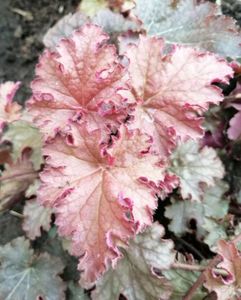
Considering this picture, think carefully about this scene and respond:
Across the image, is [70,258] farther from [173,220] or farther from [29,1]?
[29,1]

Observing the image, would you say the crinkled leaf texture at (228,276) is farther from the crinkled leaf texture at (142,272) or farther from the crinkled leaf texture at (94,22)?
the crinkled leaf texture at (94,22)

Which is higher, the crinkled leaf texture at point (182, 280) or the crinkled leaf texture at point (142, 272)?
the crinkled leaf texture at point (142, 272)

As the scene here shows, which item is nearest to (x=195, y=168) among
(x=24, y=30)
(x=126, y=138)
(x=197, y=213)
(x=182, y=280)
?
(x=197, y=213)

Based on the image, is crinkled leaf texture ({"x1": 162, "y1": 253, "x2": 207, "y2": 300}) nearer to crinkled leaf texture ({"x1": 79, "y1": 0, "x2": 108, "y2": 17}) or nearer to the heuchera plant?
the heuchera plant

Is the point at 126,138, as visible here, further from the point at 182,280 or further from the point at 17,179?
the point at 17,179

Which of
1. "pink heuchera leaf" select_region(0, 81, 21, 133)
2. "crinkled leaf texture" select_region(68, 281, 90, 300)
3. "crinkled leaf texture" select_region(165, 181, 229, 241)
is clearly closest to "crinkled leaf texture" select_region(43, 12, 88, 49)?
"pink heuchera leaf" select_region(0, 81, 21, 133)

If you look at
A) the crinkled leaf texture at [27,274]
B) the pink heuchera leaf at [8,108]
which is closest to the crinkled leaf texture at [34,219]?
the crinkled leaf texture at [27,274]
